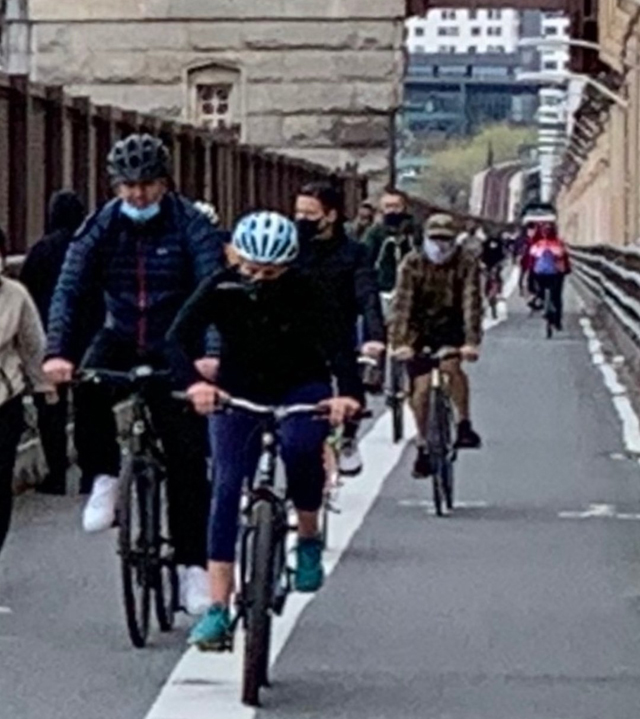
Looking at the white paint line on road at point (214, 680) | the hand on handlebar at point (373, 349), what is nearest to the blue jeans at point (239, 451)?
the white paint line on road at point (214, 680)

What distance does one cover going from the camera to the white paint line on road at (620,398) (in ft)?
92.0

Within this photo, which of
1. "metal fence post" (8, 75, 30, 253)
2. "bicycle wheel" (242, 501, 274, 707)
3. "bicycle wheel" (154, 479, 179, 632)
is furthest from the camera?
"metal fence post" (8, 75, 30, 253)

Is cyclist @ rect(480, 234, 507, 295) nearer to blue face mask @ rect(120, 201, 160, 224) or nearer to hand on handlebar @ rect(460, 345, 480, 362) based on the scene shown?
hand on handlebar @ rect(460, 345, 480, 362)

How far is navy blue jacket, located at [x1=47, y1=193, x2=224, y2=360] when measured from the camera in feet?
44.9

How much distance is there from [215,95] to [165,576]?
45.3 metres

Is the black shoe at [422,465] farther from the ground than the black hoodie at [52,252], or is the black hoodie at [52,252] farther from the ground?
the black hoodie at [52,252]

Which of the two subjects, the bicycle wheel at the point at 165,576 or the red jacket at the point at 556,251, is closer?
the bicycle wheel at the point at 165,576

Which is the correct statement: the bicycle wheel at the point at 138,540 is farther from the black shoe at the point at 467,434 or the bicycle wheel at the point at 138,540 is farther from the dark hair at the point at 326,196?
the black shoe at the point at 467,434

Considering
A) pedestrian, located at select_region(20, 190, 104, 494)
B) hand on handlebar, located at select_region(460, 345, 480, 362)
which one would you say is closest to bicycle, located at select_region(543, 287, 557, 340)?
pedestrian, located at select_region(20, 190, 104, 494)

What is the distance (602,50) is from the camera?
88.5 metres

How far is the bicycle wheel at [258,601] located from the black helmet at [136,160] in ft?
6.43

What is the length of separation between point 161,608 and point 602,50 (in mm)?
75430

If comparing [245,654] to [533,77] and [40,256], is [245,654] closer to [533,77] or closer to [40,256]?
[40,256]

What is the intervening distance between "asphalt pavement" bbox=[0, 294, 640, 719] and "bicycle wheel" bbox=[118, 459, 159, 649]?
16cm
